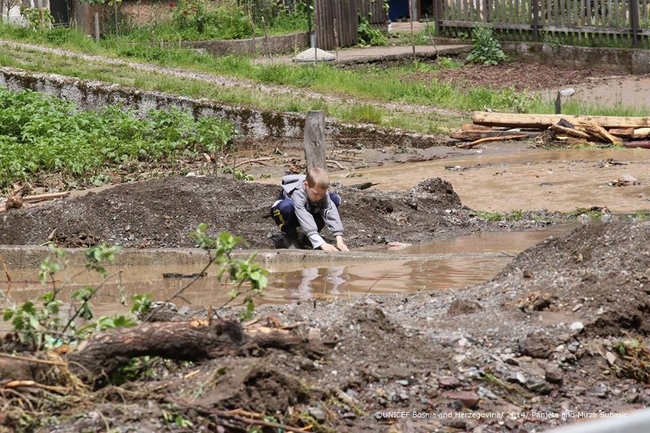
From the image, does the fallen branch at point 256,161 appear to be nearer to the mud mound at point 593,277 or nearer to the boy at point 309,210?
the boy at point 309,210

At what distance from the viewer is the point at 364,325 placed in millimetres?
6684

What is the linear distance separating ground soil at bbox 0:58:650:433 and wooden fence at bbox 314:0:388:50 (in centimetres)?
1878

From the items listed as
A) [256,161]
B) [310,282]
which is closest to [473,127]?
[256,161]

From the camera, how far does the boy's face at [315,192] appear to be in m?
10.6

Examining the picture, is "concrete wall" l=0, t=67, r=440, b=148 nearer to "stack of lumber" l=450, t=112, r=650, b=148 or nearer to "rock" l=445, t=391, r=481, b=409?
"stack of lumber" l=450, t=112, r=650, b=148

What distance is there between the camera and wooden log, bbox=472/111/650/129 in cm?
1691

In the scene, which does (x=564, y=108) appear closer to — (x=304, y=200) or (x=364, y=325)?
(x=304, y=200)

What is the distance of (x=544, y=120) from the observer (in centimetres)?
1769

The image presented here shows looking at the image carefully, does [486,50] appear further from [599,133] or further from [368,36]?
[599,133]

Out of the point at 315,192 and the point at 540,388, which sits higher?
the point at 315,192

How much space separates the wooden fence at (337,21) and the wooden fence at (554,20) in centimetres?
184

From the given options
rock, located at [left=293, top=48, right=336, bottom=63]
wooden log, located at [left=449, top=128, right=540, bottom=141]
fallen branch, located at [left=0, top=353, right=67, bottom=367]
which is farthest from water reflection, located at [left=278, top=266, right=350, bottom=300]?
rock, located at [left=293, top=48, right=336, bottom=63]

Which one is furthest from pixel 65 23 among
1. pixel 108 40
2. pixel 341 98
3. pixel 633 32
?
pixel 633 32

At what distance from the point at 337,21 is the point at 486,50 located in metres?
3.54
